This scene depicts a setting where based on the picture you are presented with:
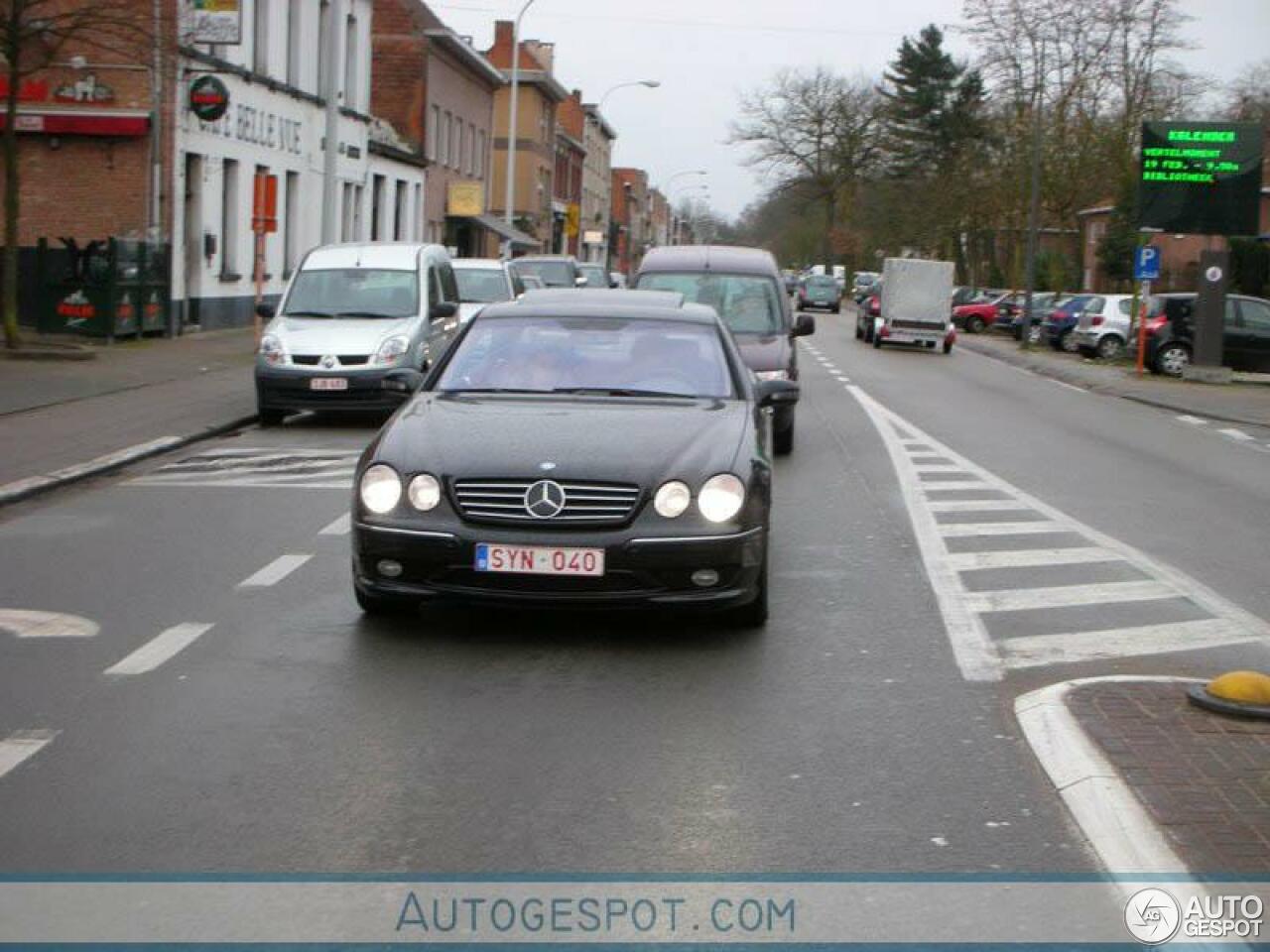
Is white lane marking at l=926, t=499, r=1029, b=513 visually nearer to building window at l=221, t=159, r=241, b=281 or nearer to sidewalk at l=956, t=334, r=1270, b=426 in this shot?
sidewalk at l=956, t=334, r=1270, b=426

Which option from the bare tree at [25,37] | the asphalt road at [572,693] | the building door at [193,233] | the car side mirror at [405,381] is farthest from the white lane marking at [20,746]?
the building door at [193,233]

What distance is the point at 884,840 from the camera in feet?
16.8

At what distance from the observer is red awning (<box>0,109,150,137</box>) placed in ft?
96.5

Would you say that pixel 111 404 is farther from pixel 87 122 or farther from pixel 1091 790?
pixel 1091 790

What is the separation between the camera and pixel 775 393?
31.2 ft

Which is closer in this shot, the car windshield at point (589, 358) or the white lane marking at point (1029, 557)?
the car windshield at point (589, 358)

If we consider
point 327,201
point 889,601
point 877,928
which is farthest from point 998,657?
point 327,201

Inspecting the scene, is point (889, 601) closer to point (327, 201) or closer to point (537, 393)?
point (537, 393)

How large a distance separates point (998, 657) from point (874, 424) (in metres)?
13.0

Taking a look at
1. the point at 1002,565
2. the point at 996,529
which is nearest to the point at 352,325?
the point at 996,529

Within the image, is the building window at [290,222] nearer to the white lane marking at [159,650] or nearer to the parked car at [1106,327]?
the parked car at [1106,327]

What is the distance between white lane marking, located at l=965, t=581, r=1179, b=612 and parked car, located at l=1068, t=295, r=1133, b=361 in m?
32.2

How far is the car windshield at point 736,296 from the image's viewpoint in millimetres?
17516

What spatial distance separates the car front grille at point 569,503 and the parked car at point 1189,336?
95.7 ft
